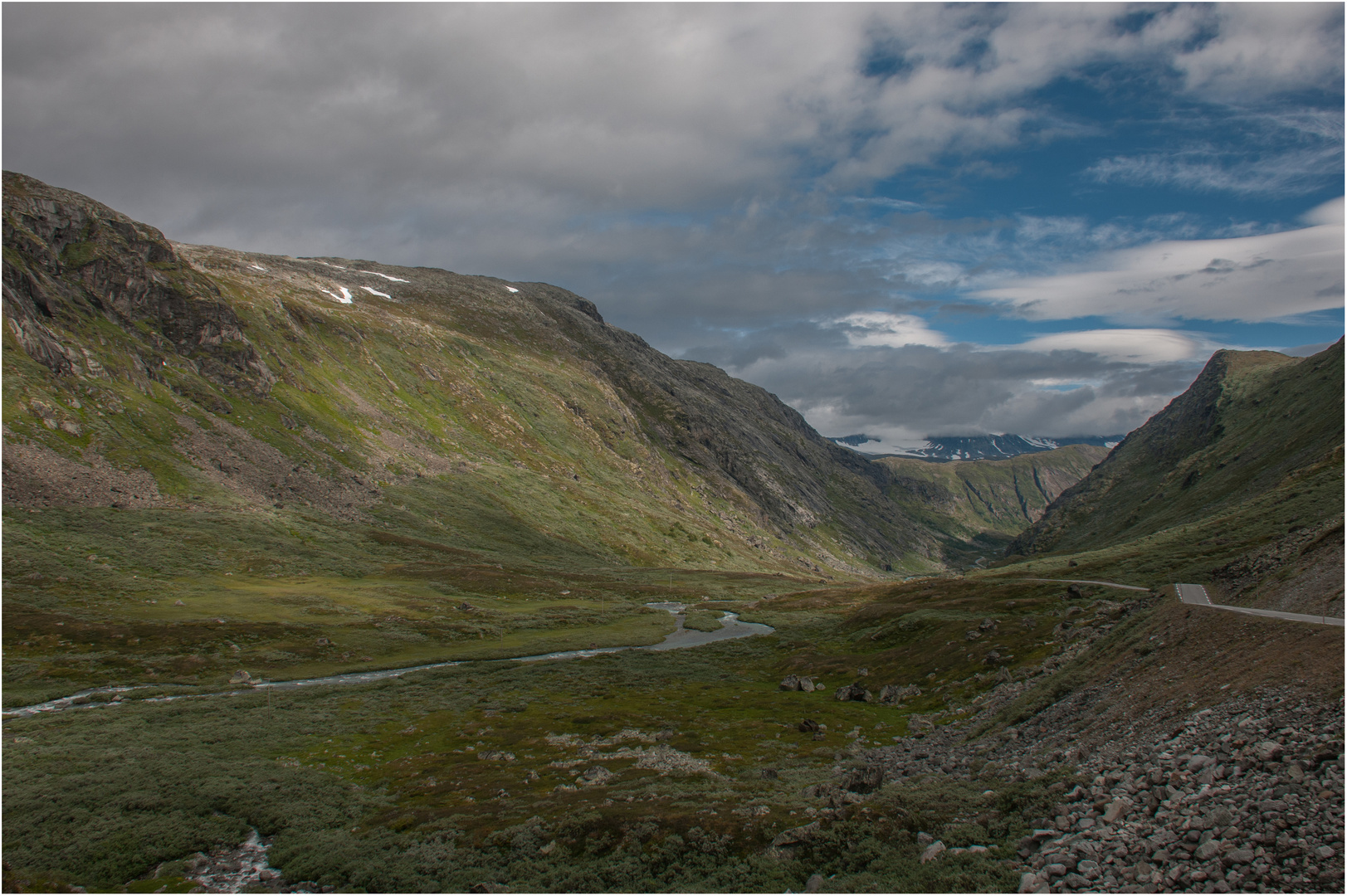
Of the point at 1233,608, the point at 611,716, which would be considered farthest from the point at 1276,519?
the point at 611,716

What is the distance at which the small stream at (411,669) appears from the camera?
62600 millimetres

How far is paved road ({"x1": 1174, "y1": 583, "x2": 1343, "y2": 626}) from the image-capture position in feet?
111

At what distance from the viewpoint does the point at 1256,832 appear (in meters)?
17.4

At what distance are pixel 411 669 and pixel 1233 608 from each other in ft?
314

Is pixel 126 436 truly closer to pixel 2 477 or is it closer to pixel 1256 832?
pixel 2 477

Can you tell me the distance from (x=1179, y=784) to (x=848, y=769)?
25.7 m

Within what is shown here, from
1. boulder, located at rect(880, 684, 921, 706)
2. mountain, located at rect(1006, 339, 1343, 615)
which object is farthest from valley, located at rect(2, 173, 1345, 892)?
boulder, located at rect(880, 684, 921, 706)

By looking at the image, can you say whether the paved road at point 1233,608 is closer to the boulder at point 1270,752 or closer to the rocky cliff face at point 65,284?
the boulder at point 1270,752

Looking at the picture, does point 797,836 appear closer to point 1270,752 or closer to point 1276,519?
point 1270,752

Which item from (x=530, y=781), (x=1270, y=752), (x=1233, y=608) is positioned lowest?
(x=530, y=781)

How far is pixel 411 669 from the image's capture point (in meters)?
93.5

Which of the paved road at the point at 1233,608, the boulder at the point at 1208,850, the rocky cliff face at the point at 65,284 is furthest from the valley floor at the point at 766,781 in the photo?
the rocky cliff face at the point at 65,284

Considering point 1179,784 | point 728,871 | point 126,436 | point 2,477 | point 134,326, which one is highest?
point 134,326

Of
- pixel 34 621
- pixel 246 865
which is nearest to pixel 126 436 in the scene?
pixel 34 621
